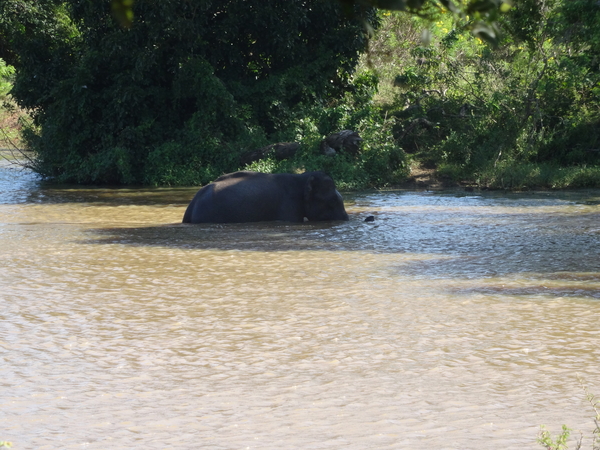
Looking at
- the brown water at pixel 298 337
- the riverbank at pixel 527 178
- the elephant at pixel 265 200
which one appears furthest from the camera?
the riverbank at pixel 527 178

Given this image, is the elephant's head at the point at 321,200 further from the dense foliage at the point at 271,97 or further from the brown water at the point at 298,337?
the dense foliage at the point at 271,97

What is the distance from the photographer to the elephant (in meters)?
12.7

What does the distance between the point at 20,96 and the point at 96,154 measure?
305 centimetres

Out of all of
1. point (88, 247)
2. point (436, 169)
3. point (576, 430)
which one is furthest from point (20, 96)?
point (576, 430)

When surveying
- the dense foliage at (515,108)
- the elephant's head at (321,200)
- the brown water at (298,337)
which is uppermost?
the dense foliage at (515,108)

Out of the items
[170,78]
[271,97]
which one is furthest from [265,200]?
[170,78]

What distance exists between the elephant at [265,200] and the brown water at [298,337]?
830mm

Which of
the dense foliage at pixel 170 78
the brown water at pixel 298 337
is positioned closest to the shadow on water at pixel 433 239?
the brown water at pixel 298 337

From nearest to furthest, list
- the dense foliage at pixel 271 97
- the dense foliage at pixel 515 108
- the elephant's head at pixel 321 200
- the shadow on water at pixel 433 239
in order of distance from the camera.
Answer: the shadow on water at pixel 433 239, the elephant's head at pixel 321 200, the dense foliage at pixel 515 108, the dense foliage at pixel 271 97

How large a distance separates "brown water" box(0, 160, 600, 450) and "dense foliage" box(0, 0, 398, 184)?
336 inches

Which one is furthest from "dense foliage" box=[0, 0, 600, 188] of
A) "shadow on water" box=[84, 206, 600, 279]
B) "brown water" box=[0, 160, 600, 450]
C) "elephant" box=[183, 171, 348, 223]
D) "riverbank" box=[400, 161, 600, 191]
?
"brown water" box=[0, 160, 600, 450]

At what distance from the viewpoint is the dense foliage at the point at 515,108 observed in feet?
60.4

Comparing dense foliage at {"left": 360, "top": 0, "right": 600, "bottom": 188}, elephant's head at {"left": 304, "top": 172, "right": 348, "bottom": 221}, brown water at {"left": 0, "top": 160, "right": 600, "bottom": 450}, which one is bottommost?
brown water at {"left": 0, "top": 160, "right": 600, "bottom": 450}

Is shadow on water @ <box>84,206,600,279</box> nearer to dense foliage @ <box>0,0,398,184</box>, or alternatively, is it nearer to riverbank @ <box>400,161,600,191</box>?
riverbank @ <box>400,161,600,191</box>
